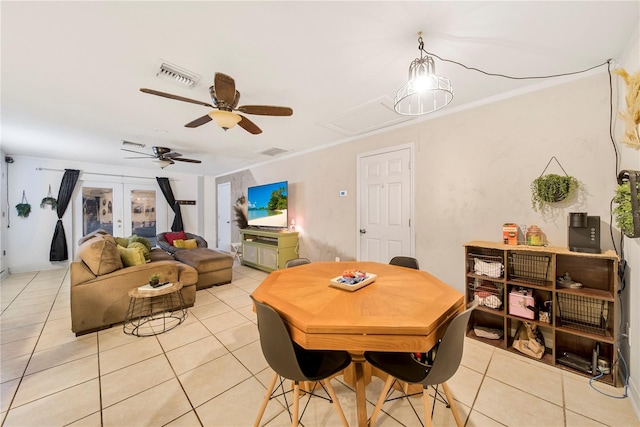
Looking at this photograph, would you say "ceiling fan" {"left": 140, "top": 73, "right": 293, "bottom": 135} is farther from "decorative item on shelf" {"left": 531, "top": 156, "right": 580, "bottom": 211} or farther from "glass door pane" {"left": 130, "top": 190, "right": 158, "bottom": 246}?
"glass door pane" {"left": 130, "top": 190, "right": 158, "bottom": 246}

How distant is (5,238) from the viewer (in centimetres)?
481

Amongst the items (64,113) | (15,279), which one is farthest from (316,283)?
(15,279)

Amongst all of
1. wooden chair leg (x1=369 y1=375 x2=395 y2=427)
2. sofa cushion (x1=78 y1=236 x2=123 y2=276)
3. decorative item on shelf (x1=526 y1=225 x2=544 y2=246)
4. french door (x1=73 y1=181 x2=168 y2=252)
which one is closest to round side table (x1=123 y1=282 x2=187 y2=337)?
sofa cushion (x1=78 y1=236 x2=123 y2=276)

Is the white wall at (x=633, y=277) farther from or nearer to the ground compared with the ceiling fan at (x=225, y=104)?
nearer to the ground

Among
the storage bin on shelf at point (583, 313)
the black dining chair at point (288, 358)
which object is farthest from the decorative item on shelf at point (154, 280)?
the storage bin on shelf at point (583, 313)

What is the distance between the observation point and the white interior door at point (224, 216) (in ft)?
23.6

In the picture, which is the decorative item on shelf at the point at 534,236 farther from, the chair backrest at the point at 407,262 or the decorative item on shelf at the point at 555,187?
the chair backrest at the point at 407,262

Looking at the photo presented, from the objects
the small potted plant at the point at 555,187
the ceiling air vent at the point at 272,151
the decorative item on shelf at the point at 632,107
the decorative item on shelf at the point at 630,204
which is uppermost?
the ceiling air vent at the point at 272,151

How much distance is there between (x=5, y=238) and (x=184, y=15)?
683 centimetres

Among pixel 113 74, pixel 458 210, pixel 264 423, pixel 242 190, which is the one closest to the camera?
pixel 264 423

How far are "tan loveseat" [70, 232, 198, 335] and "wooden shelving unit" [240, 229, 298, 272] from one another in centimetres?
207

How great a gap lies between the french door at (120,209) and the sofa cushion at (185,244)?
7.28 feet

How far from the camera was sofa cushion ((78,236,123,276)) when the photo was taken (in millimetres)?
2602

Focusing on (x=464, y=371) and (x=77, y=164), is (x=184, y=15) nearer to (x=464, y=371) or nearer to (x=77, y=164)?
(x=464, y=371)
